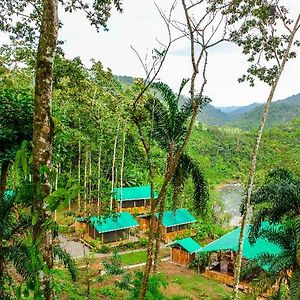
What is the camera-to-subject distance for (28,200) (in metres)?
1.58

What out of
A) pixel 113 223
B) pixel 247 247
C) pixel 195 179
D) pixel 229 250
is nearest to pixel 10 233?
pixel 195 179

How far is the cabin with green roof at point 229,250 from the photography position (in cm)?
1642

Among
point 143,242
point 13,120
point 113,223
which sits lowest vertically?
point 143,242

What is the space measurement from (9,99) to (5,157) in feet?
2.95

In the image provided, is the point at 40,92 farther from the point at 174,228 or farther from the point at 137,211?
the point at 137,211

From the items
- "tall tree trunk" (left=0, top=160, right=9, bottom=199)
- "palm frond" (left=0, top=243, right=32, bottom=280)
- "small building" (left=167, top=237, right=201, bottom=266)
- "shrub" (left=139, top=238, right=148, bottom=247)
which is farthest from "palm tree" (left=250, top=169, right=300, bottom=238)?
"shrub" (left=139, top=238, right=148, bottom=247)

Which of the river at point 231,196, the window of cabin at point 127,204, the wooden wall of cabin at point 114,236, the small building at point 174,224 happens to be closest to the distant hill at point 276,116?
the river at point 231,196

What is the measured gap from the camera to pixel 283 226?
10133 mm

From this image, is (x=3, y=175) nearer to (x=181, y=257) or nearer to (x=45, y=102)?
(x=45, y=102)

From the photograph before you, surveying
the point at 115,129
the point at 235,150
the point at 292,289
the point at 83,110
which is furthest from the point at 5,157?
the point at 235,150

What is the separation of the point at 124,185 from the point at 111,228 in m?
→ 9.86

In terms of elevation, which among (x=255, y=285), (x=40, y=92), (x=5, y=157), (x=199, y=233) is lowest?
(x=199, y=233)

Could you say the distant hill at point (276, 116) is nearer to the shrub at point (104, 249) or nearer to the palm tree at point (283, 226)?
the shrub at point (104, 249)

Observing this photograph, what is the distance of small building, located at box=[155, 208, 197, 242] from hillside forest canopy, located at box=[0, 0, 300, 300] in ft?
0.28
